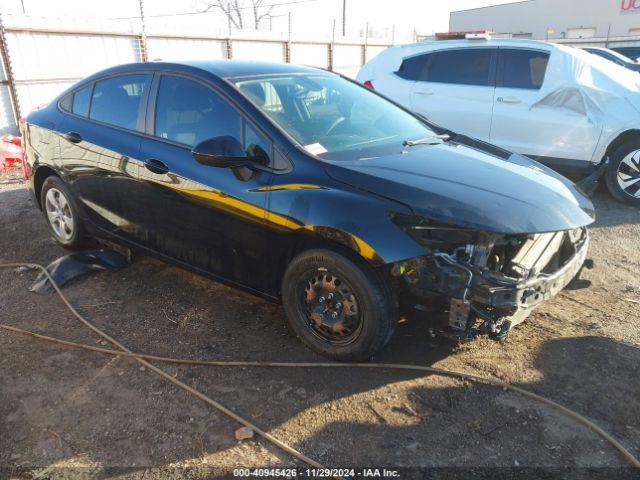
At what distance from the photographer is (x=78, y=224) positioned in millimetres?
4516

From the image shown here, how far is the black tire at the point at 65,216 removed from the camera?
448 cm

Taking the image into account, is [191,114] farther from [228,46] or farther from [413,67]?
[228,46]

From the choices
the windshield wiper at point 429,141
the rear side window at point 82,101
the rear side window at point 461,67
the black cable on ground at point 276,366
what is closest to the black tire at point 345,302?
the black cable on ground at point 276,366

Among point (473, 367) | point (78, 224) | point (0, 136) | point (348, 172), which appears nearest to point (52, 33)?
point (0, 136)

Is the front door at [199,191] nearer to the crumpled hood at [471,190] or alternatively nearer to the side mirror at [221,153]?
the side mirror at [221,153]

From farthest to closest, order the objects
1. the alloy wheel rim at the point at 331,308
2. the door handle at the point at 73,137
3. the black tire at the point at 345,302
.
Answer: the door handle at the point at 73,137, the alloy wheel rim at the point at 331,308, the black tire at the point at 345,302

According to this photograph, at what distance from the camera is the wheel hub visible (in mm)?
2961

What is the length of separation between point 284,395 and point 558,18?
141 ft

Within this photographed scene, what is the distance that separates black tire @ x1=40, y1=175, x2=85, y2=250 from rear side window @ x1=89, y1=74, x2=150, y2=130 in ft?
2.47

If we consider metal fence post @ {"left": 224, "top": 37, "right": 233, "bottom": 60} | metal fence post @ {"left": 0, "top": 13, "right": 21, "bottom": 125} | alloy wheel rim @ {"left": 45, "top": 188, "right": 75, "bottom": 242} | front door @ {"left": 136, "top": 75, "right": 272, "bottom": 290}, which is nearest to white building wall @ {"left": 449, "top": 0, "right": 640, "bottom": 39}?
metal fence post @ {"left": 224, "top": 37, "right": 233, "bottom": 60}

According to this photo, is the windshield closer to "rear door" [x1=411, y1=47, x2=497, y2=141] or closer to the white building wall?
"rear door" [x1=411, y1=47, x2=497, y2=141]

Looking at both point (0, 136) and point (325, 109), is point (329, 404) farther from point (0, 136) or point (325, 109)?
point (0, 136)

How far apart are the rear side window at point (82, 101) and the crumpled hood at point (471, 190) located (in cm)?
245

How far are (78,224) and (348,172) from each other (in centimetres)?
275
